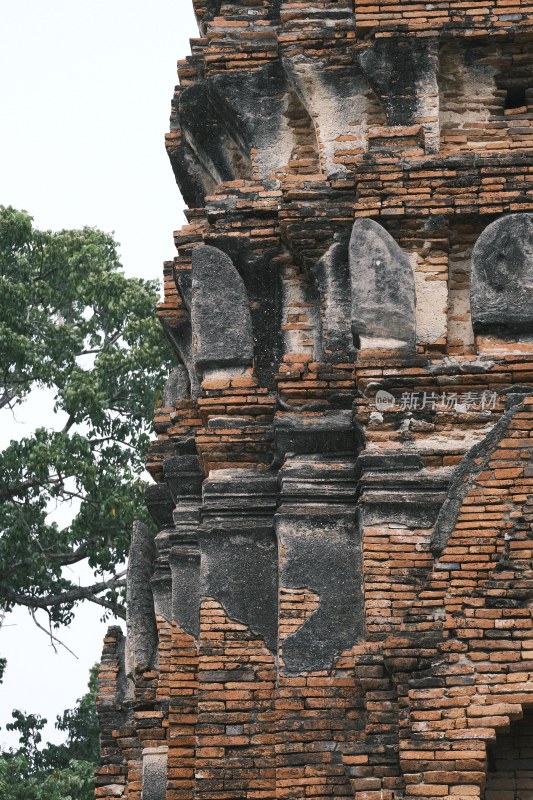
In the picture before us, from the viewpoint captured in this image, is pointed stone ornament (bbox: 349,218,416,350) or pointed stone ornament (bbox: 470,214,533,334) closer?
pointed stone ornament (bbox: 470,214,533,334)

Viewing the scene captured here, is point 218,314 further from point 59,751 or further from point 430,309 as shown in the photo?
point 59,751

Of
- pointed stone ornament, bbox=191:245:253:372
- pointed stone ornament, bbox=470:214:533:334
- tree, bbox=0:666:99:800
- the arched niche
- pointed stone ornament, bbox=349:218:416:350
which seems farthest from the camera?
tree, bbox=0:666:99:800

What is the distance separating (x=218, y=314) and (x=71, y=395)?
11.8 metres

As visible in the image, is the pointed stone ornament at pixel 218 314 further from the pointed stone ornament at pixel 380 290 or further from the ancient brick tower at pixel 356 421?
the pointed stone ornament at pixel 380 290

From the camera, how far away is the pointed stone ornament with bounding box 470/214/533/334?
9.82 meters

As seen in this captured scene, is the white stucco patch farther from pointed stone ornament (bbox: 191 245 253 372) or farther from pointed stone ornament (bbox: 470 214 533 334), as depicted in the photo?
pointed stone ornament (bbox: 191 245 253 372)

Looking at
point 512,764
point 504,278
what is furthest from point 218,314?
point 512,764

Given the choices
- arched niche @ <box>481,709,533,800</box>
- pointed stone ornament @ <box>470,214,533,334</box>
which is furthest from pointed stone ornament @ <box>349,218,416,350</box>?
arched niche @ <box>481,709,533,800</box>

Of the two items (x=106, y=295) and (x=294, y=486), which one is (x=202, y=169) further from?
(x=106, y=295)

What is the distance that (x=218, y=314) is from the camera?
10.7 m

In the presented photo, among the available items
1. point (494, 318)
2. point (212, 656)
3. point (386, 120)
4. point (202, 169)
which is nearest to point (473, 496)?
point (494, 318)

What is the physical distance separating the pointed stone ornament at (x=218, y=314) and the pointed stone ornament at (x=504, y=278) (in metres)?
1.50

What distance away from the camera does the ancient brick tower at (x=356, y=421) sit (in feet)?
28.3

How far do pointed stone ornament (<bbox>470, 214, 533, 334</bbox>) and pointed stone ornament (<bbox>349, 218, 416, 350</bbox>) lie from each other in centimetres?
39
